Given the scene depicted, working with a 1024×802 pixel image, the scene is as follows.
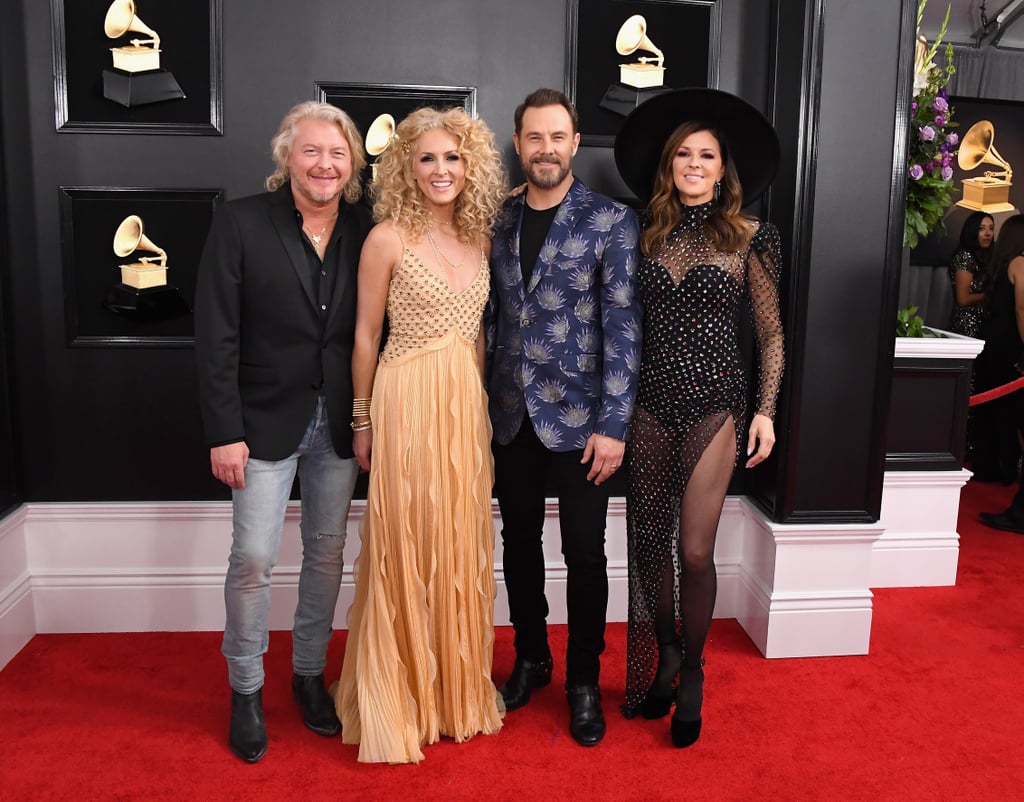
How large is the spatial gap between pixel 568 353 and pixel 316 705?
4.30 ft

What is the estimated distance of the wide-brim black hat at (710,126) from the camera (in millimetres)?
2494

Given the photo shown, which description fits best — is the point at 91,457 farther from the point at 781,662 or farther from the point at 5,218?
the point at 781,662

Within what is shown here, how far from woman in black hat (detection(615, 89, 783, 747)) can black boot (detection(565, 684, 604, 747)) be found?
0.73 feet

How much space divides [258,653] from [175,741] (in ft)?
1.19

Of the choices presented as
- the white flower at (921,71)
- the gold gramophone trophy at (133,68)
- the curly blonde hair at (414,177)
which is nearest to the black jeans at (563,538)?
the curly blonde hair at (414,177)

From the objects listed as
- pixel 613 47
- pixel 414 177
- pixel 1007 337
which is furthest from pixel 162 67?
pixel 1007 337

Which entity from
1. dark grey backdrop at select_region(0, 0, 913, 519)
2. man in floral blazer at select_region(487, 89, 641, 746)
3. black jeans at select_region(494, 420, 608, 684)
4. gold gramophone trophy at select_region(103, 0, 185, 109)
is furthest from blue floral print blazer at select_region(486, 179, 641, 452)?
gold gramophone trophy at select_region(103, 0, 185, 109)

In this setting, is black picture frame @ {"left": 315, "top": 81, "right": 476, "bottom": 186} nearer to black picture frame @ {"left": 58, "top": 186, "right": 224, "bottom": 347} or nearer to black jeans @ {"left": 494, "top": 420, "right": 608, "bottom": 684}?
black picture frame @ {"left": 58, "top": 186, "right": 224, "bottom": 347}

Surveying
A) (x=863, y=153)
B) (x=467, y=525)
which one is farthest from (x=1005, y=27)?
(x=467, y=525)

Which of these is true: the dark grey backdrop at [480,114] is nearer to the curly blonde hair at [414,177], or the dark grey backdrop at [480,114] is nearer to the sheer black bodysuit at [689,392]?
the sheer black bodysuit at [689,392]

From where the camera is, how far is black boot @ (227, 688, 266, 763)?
2521 millimetres

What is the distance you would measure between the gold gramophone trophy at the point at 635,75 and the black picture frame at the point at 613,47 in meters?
0.02

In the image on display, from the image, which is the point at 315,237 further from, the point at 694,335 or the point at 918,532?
the point at 918,532

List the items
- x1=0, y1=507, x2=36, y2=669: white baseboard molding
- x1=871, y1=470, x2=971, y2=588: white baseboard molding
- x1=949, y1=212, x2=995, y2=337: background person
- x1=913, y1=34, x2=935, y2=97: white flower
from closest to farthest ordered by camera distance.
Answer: x1=0, y1=507, x2=36, y2=669: white baseboard molding → x1=913, y1=34, x2=935, y2=97: white flower → x1=871, y1=470, x2=971, y2=588: white baseboard molding → x1=949, y1=212, x2=995, y2=337: background person
